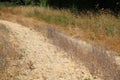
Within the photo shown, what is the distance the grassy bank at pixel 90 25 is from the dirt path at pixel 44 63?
2.27m

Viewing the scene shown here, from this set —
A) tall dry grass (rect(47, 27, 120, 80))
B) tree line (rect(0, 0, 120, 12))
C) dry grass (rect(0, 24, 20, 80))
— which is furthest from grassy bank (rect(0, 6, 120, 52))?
dry grass (rect(0, 24, 20, 80))

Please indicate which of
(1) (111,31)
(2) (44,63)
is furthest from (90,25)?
(2) (44,63)

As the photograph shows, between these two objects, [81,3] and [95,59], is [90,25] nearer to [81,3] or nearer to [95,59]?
[95,59]

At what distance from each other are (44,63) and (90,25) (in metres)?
7.26

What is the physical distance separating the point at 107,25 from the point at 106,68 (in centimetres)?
690

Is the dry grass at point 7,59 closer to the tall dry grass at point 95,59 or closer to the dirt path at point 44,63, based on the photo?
the dirt path at point 44,63

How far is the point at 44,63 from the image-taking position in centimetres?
961

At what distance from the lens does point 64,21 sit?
730 inches

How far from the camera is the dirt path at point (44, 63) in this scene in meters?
8.53

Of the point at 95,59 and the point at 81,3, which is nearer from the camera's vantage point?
the point at 95,59

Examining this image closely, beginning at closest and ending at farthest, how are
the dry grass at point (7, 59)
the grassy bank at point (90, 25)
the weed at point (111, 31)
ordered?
the dry grass at point (7, 59) → the grassy bank at point (90, 25) → the weed at point (111, 31)

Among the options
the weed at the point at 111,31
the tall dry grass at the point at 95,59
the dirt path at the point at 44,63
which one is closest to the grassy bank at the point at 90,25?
the weed at the point at 111,31

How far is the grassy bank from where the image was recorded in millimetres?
13773

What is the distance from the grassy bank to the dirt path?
7.43 ft
